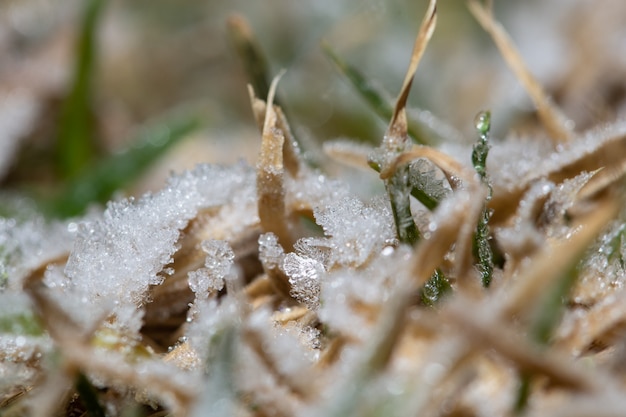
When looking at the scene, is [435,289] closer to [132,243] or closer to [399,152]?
[399,152]

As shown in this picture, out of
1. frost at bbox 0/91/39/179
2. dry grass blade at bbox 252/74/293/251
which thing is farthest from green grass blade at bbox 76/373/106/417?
frost at bbox 0/91/39/179

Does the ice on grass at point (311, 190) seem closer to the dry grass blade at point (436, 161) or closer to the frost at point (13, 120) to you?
the dry grass blade at point (436, 161)

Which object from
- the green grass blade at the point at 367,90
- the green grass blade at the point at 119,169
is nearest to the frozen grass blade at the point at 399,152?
the green grass blade at the point at 367,90

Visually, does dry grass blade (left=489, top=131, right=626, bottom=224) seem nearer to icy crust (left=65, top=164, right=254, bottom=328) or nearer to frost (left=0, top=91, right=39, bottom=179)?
icy crust (left=65, top=164, right=254, bottom=328)

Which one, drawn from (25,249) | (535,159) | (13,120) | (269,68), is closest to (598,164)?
(535,159)

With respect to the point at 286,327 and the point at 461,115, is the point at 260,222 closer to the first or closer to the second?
the point at 286,327

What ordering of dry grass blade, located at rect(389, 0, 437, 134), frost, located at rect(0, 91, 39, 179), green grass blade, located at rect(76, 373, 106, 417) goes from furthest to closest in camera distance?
frost, located at rect(0, 91, 39, 179), dry grass blade, located at rect(389, 0, 437, 134), green grass blade, located at rect(76, 373, 106, 417)
